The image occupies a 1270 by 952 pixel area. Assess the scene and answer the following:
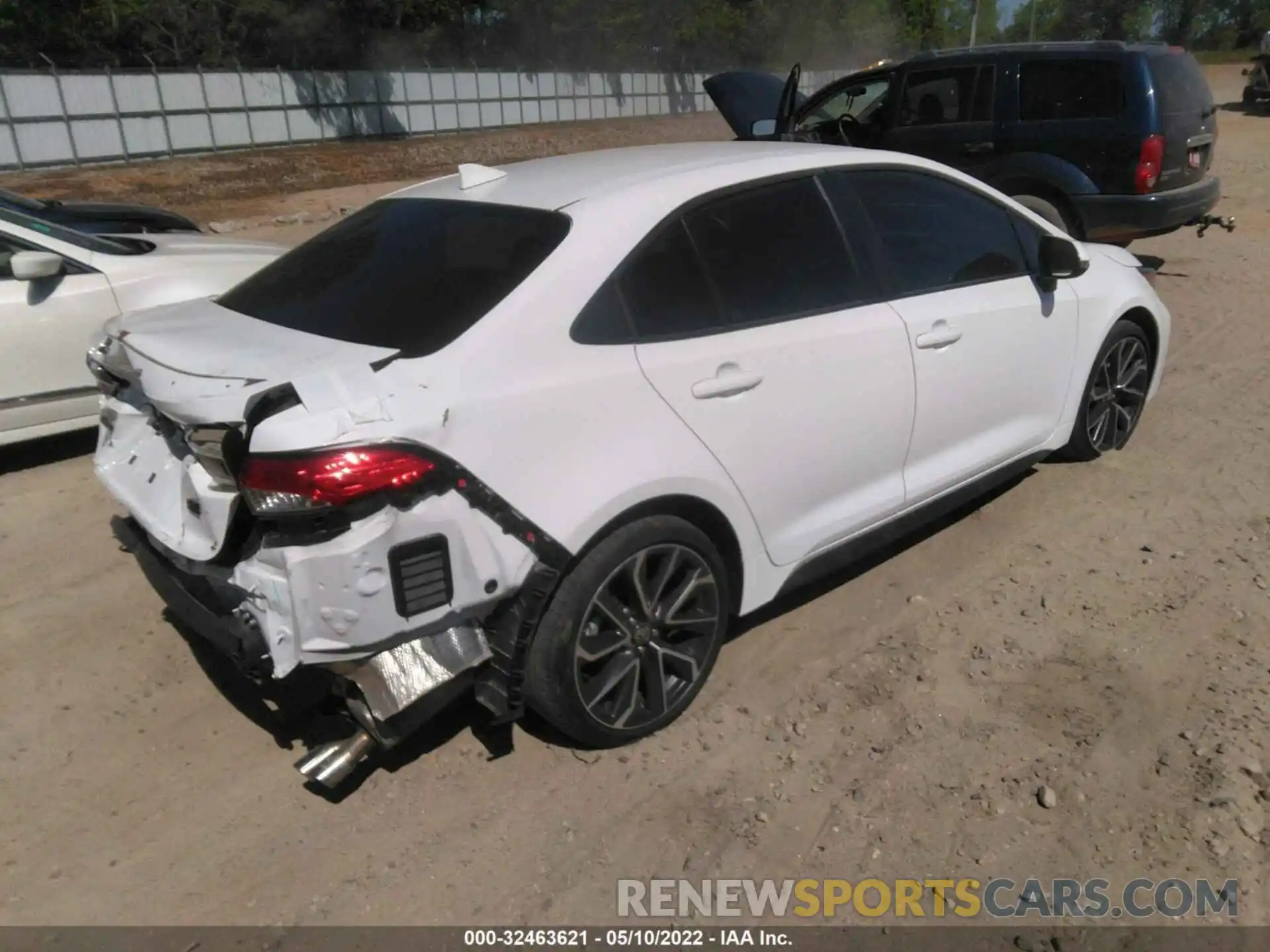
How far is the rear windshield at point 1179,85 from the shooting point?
26.0 feet

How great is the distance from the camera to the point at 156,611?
13.0 ft

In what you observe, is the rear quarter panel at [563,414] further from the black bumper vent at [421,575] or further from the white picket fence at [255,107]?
the white picket fence at [255,107]

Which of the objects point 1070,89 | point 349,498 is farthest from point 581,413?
point 1070,89

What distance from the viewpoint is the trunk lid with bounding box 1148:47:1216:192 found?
791 cm

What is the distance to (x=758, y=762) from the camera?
3.11 m

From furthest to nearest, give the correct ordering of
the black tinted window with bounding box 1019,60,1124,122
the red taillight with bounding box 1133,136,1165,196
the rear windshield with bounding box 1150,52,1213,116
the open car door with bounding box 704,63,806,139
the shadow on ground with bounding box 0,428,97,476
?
1. the open car door with bounding box 704,63,806,139
2. the black tinted window with bounding box 1019,60,1124,122
3. the rear windshield with bounding box 1150,52,1213,116
4. the red taillight with bounding box 1133,136,1165,196
5. the shadow on ground with bounding box 0,428,97,476

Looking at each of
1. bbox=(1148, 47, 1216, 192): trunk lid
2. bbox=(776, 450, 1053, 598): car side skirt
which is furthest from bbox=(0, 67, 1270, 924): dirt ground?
bbox=(1148, 47, 1216, 192): trunk lid

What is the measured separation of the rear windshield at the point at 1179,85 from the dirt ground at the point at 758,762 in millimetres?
4915

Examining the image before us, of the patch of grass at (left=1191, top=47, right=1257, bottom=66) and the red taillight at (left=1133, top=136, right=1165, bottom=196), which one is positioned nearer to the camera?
the red taillight at (left=1133, top=136, right=1165, bottom=196)

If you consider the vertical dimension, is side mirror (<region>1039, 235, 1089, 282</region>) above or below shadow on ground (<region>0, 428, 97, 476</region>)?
above

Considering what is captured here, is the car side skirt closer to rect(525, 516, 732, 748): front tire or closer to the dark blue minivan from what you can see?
rect(525, 516, 732, 748): front tire

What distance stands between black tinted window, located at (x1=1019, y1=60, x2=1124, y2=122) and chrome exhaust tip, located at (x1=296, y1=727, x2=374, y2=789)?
25.4ft

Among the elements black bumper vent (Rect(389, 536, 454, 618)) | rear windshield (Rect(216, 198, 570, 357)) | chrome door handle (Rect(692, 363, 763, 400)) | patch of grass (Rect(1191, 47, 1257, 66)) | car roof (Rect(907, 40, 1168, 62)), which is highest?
car roof (Rect(907, 40, 1168, 62))

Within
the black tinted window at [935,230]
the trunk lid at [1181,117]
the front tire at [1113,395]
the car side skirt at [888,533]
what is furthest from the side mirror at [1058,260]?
the trunk lid at [1181,117]
